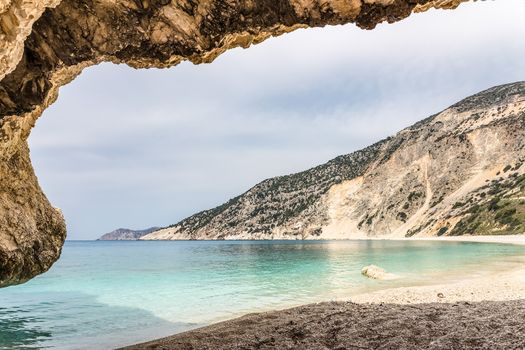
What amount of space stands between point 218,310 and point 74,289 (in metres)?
15.3

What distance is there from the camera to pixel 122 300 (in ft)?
71.1

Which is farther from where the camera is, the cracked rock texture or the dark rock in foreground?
the cracked rock texture

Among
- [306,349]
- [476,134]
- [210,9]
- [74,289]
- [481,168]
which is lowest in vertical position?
[74,289]

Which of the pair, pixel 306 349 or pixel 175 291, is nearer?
pixel 306 349

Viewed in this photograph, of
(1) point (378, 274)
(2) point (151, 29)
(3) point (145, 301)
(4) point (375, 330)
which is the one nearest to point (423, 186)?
(1) point (378, 274)

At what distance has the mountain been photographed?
270 feet

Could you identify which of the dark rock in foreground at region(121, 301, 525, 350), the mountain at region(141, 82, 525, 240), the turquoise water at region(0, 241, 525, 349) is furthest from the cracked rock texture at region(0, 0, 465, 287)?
the mountain at region(141, 82, 525, 240)

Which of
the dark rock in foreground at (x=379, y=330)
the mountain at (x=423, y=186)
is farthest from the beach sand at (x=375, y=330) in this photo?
the mountain at (x=423, y=186)

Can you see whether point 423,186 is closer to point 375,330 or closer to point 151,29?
point 375,330

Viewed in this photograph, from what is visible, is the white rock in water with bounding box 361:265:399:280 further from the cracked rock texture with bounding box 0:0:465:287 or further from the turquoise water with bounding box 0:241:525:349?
the cracked rock texture with bounding box 0:0:465:287

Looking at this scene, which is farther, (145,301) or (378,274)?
(378,274)

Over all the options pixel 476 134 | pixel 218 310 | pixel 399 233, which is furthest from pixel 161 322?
pixel 476 134

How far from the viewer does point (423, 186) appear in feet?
331

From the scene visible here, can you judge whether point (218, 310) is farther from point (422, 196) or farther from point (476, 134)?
point (476, 134)
